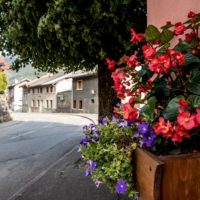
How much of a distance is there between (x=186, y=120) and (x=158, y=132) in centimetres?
25

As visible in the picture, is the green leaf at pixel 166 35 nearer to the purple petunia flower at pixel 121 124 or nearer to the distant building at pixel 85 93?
the purple petunia flower at pixel 121 124

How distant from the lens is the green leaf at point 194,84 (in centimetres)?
220

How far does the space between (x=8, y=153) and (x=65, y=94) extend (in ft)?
127

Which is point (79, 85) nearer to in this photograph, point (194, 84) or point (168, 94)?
point (168, 94)

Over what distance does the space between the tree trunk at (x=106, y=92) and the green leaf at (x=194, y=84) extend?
19.0 feet

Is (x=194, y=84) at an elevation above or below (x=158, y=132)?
above

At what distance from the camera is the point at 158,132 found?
212cm

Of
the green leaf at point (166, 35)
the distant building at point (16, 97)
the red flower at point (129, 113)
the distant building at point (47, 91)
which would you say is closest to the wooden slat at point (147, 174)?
the red flower at point (129, 113)

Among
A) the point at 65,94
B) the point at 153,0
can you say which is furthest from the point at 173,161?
the point at 65,94

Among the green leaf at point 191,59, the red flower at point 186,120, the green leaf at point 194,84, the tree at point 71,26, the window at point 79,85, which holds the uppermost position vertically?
the window at point 79,85

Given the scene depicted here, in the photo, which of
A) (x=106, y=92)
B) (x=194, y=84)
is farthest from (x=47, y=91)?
(x=194, y=84)

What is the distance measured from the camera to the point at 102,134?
2.88 m

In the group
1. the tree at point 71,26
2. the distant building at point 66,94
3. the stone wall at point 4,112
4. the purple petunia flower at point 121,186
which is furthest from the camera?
the distant building at point 66,94

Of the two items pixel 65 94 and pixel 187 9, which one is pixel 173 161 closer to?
pixel 187 9
